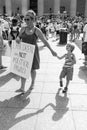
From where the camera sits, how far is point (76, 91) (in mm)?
5402

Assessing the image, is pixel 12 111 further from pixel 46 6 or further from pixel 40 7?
pixel 46 6

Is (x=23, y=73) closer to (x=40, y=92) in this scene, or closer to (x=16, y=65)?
(x=16, y=65)

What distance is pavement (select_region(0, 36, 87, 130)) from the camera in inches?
152

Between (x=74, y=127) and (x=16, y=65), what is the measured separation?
2158 millimetres

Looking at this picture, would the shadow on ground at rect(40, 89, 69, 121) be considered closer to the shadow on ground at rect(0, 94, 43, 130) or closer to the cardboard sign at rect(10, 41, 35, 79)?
the shadow on ground at rect(0, 94, 43, 130)

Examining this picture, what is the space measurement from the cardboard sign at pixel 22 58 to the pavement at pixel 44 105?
608 millimetres

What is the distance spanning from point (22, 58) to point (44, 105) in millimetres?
1227

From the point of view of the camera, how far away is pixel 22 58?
196 inches

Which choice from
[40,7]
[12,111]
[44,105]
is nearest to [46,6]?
[40,7]

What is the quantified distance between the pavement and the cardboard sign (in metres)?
0.61

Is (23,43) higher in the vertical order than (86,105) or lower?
higher

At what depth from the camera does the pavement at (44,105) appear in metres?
3.86

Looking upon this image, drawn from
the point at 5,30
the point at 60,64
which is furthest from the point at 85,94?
the point at 5,30

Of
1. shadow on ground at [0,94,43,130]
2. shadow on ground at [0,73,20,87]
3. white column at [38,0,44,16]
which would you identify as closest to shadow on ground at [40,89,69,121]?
shadow on ground at [0,94,43,130]
